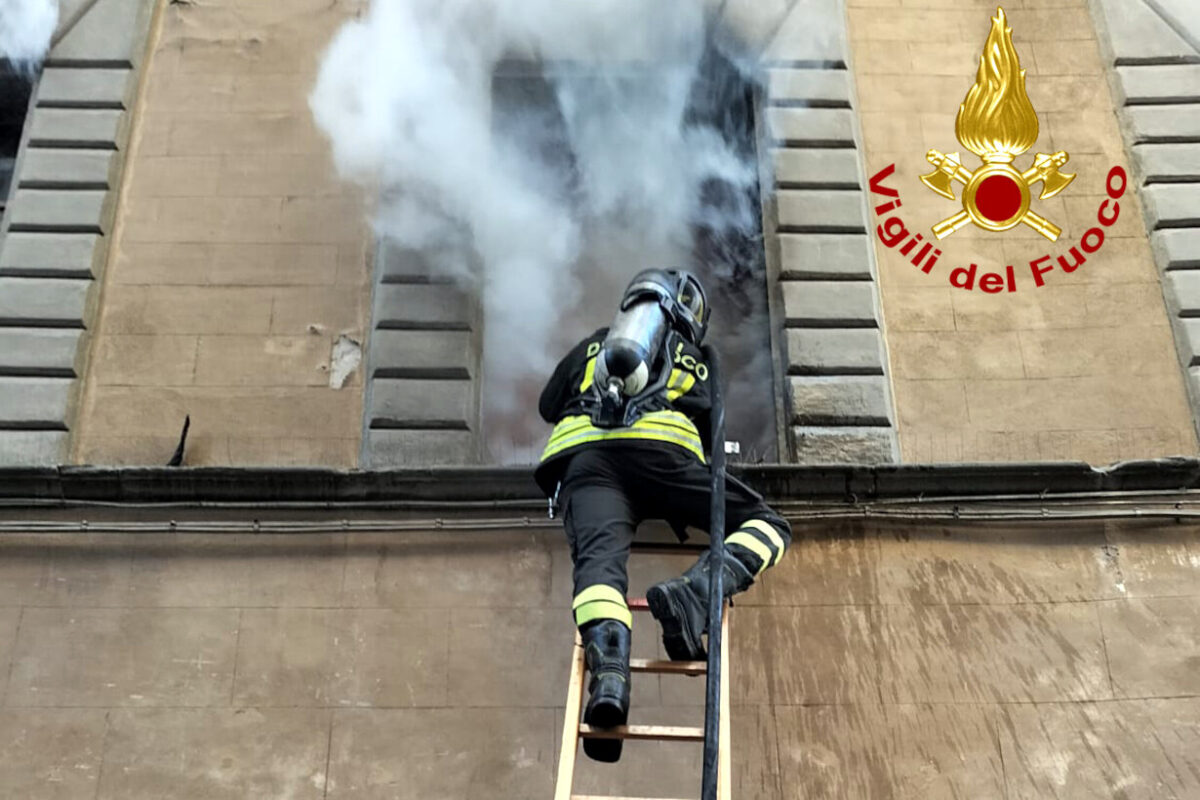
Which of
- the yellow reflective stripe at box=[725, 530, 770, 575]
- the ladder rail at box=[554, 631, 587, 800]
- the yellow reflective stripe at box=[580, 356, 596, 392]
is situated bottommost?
the ladder rail at box=[554, 631, 587, 800]

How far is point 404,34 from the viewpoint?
8.78m

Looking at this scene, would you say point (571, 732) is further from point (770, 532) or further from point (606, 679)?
point (770, 532)

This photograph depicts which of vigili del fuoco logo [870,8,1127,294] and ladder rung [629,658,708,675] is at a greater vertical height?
vigili del fuoco logo [870,8,1127,294]

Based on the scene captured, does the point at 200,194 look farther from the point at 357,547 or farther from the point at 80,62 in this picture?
the point at 357,547

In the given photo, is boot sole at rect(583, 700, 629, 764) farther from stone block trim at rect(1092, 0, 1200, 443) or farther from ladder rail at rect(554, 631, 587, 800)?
stone block trim at rect(1092, 0, 1200, 443)

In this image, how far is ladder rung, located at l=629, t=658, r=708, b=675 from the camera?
5355 millimetres

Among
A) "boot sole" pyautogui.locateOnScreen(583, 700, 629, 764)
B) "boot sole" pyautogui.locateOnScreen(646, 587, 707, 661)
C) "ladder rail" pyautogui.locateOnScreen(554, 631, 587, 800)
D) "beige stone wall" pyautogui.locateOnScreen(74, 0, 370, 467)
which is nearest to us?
"ladder rail" pyautogui.locateOnScreen(554, 631, 587, 800)

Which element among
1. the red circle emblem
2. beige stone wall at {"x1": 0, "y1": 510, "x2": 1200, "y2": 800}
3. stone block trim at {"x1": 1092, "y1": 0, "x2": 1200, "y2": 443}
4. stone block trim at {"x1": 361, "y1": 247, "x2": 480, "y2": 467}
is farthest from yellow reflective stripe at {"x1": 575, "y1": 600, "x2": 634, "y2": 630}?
the red circle emblem

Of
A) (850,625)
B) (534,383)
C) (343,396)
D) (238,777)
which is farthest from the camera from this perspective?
(534,383)

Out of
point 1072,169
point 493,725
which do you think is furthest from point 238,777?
point 1072,169

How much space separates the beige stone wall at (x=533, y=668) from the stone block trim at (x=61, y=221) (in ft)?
3.49

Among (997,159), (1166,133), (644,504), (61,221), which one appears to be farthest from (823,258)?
(61,221)

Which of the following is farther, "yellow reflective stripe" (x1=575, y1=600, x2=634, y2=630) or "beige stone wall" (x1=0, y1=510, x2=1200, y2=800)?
"beige stone wall" (x1=0, y1=510, x2=1200, y2=800)

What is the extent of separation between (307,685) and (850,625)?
2978 mm
